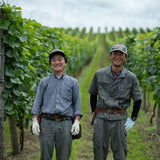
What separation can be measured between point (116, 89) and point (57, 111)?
83cm

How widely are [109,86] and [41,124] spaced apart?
0.99 metres

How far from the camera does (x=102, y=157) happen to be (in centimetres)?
318

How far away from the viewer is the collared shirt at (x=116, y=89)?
3.11m

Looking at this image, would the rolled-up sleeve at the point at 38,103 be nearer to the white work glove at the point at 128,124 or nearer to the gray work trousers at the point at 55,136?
the gray work trousers at the point at 55,136

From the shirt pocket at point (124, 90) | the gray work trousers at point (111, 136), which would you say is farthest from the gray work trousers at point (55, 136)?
the shirt pocket at point (124, 90)

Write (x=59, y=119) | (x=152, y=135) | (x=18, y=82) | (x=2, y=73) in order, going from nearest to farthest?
1. (x=59, y=119)
2. (x=2, y=73)
3. (x=18, y=82)
4. (x=152, y=135)

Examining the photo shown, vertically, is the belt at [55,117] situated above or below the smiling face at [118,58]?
below

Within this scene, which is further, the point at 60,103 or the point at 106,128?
the point at 106,128

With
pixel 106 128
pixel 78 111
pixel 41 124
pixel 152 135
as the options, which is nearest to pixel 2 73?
pixel 41 124

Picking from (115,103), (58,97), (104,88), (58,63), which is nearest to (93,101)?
(104,88)

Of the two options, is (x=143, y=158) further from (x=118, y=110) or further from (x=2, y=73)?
(x=2, y=73)

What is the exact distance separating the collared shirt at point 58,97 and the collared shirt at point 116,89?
1.26 ft

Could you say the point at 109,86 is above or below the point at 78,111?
above

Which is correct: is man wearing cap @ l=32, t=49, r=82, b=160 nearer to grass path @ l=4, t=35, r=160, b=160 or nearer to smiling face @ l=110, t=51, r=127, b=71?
smiling face @ l=110, t=51, r=127, b=71
